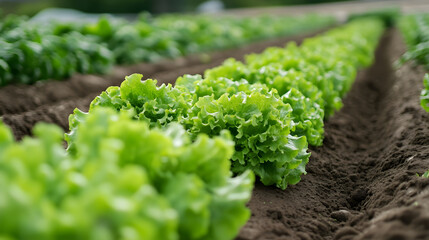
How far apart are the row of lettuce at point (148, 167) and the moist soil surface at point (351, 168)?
53cm

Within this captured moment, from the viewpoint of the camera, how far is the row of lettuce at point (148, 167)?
2166mm

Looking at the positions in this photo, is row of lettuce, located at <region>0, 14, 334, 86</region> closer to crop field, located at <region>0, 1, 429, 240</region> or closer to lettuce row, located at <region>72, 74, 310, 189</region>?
crop field, located at <region>0, 1, 429, 240</region>

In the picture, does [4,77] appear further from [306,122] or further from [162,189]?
[162,189]

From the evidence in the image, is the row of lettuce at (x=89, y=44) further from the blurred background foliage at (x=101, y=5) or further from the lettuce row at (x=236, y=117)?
the blurred background foliage at (x=101, y=5)

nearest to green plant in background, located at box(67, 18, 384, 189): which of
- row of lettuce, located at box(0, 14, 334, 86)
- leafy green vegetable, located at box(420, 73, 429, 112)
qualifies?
leafy green vegetable, located at box(420, 73, 429, 112)

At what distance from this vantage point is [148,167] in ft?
9.54

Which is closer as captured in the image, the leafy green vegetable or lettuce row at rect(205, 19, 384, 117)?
the leafy green vegetable

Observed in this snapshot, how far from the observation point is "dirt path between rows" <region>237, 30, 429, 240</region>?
383cm

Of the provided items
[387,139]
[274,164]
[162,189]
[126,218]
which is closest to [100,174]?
[126,218]

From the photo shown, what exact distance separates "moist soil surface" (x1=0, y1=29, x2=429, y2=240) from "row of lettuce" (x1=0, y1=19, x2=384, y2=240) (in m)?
0.53

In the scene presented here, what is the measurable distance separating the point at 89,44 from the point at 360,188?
808 cm

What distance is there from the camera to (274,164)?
15.8 ft

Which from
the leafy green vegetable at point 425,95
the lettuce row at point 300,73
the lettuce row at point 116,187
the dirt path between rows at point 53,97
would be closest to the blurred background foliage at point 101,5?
the dirt path between rows at point 53,97

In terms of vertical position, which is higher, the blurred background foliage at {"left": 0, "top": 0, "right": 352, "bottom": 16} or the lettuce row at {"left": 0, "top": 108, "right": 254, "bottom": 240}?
the lettuce row at {"left": 0, "top": 108, "right": 254, "bottom": 240}
